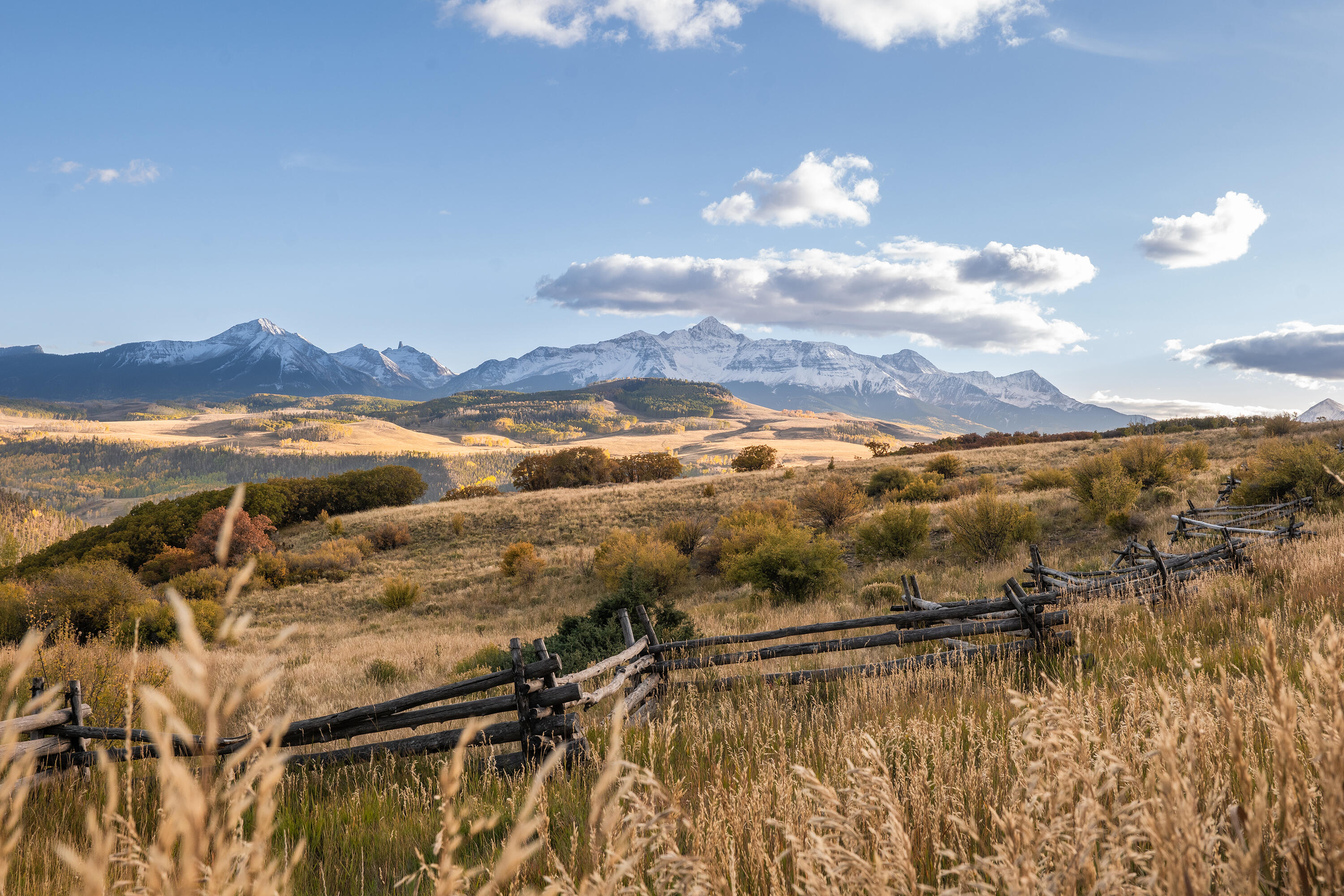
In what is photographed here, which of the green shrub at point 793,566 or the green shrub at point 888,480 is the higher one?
the green shrub at point 888,480

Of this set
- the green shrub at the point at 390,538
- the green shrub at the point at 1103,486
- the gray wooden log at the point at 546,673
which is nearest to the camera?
the gray wooden log at the point at 546,673

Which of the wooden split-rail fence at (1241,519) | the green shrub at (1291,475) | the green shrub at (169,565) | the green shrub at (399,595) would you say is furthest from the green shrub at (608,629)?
the green shrub at (169,565)

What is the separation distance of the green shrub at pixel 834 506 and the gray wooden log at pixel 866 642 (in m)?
15.1

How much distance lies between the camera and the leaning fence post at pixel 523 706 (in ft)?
17.8

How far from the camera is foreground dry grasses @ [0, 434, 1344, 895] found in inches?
48.9

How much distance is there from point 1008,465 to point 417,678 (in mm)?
29438

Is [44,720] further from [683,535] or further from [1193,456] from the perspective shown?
[1193,456]

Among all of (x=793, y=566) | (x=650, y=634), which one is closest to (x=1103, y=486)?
(x=793, y=566)

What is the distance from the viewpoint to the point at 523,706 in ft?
18.1

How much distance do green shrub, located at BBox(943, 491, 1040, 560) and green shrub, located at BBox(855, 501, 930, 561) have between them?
0.87 metres

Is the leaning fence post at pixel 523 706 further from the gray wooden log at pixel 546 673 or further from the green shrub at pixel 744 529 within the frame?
the green shrub at pixel 744 529

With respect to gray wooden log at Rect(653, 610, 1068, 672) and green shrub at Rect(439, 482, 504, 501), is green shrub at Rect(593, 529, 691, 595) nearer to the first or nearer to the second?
gray wooden log at Rect(653, 610, 1068, 672)

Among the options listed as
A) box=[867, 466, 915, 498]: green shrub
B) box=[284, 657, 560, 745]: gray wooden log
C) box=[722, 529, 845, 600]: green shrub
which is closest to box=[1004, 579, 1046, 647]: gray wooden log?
box=[284, 657, 560, 745]: gray wooden log

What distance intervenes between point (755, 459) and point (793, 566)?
36.8 m
